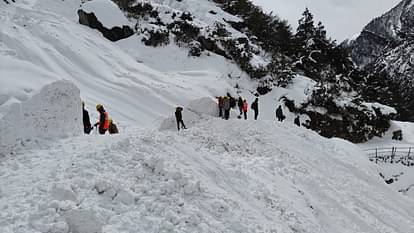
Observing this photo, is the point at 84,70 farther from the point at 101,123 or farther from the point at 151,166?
the point at 151,166

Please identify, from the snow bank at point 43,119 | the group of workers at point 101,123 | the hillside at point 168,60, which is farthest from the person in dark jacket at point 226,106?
the snow bank at point 43,119

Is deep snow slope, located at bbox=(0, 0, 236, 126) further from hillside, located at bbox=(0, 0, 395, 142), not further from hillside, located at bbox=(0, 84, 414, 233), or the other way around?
hillside, located at bbox=(0, 84, 414, 233)

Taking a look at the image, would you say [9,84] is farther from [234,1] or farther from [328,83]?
[234,1]

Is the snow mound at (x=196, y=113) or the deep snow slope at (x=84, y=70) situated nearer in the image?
the snow mound at (x=196, y=113)

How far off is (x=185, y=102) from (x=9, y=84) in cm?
888

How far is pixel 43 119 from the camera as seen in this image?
9539mm

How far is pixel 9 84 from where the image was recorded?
15328 millimetres

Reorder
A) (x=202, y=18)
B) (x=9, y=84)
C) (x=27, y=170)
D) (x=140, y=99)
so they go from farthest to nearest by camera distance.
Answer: (x=202, y=18), (x=140, y=99), (x=9, y=84), (x=27, y=170)

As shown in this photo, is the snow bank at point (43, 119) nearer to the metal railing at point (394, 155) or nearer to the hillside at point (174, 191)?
the hillside at point (174, 191)

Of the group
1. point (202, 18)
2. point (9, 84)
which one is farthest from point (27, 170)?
point (202, 18)

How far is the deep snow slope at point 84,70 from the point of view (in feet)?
56.8

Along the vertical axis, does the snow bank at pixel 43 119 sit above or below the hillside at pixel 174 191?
above

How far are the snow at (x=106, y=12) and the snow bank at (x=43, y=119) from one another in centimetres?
1811

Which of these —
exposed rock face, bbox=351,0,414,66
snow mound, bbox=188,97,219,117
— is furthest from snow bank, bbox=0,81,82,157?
exposed rock face, bbox=351,0,414,66
